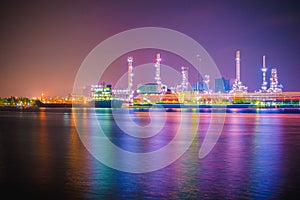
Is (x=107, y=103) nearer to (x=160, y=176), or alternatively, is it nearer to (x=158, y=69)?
(x=158, y=69)

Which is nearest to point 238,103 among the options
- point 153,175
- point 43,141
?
point 43,141

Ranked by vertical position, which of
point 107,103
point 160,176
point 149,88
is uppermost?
point 149,88

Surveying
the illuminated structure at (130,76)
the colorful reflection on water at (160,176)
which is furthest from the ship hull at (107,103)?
the colorful reflection on water at (160,176)

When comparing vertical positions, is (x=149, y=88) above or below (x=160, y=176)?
above

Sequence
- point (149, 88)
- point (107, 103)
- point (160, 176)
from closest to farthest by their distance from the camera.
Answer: point (160, 176)
point (107, 103)
point (149, 88)

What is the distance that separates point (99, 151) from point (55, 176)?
16.4 feet

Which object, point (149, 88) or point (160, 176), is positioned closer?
point (160, 176)

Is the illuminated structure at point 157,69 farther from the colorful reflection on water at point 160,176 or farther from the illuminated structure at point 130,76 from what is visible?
the colorful reflection on water at point 160,176

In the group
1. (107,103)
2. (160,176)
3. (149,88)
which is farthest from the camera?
(149,88)

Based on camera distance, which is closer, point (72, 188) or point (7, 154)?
point (72, 188)

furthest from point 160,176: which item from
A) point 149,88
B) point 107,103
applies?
point 149,88

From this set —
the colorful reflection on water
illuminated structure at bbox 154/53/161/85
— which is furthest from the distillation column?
the colorful reflection on water

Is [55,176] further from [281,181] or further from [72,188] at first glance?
[281,181]

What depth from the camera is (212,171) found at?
10758 millimetres
